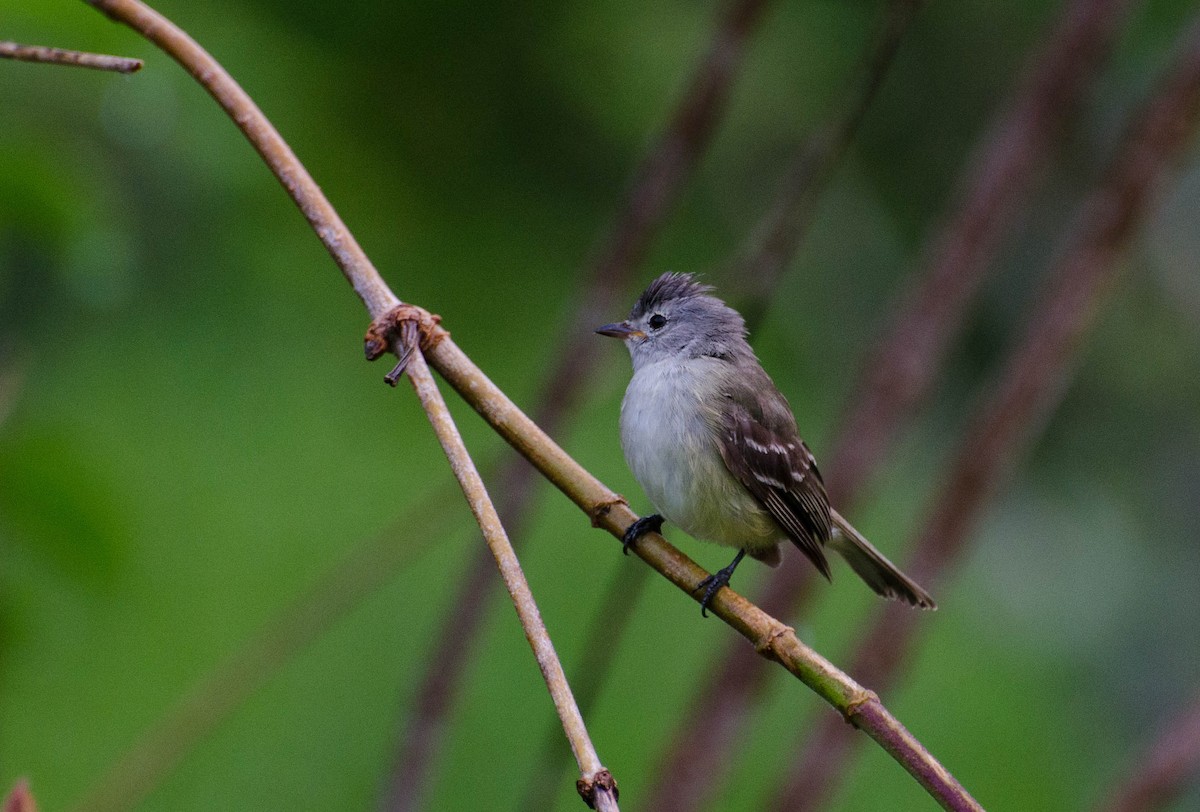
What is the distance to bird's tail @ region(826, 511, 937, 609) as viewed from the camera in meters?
2.84

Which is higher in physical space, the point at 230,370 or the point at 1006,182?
the point at 1006,182

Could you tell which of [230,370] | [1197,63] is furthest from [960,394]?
[230,370]

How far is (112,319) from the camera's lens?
3371 millimetres

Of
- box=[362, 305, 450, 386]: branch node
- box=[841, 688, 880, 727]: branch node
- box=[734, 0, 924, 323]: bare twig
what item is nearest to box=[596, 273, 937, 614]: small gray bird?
box=[734, 0, 924, 323]: bare twig

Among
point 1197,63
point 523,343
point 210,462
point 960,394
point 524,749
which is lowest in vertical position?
point 524,749

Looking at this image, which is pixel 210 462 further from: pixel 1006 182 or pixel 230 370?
pixel 1006 182

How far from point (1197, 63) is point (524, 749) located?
2535 mm

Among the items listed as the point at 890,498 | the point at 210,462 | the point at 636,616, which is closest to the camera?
the point at 210,462

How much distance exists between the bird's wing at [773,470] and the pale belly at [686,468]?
0.04 meters

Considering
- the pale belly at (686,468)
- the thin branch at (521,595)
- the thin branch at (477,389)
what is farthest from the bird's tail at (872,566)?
the thin branch at (521,595)

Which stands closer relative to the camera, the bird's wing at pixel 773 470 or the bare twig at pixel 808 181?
the bare twig at pixel 808 181

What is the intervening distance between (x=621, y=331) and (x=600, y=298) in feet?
1.88

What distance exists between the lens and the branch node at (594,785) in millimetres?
1411

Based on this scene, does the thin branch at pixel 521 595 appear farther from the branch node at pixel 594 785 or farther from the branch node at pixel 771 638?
the branch node at pixel 771 638
